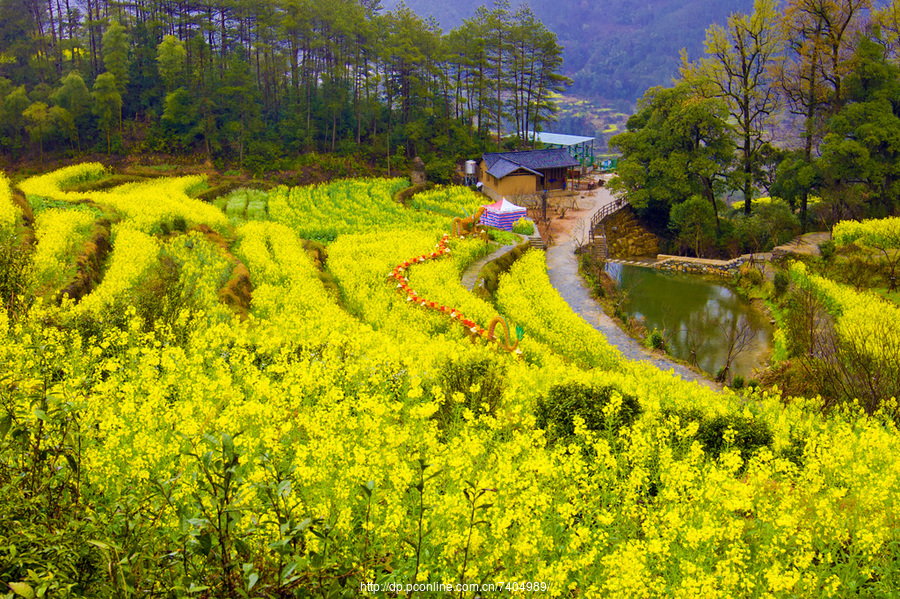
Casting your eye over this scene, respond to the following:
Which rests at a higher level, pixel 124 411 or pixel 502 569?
pixel 124 411

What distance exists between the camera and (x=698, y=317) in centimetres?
2416

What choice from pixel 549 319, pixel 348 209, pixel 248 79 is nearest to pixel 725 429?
pixel 549 319

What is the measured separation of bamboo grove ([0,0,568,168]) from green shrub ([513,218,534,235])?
19512 millimetres

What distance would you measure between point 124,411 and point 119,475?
97 centimetres

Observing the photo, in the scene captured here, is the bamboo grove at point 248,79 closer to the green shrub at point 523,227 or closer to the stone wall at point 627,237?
the stone wall at point 627,237

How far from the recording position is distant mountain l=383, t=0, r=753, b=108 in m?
156

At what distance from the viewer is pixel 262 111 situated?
50406mm

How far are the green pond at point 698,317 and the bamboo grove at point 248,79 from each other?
26906 millimetres

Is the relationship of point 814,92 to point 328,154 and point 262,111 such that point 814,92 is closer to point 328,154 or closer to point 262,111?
point 328,154

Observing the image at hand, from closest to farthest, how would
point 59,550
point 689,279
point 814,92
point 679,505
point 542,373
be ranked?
point 59,550
point 679,505
point 542,373
point 689,279
point 814,92

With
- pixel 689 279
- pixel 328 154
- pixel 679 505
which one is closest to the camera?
pixel 679 505

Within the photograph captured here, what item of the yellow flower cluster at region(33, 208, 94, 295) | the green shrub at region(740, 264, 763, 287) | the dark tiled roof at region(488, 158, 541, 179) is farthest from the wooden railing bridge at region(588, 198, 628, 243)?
the yellow flower cluster at region(33, 208, 94, 295)

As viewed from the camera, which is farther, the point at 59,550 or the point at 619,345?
the point at 619,345

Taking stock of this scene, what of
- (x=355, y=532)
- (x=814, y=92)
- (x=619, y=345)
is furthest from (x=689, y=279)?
(x=355, y=532)
